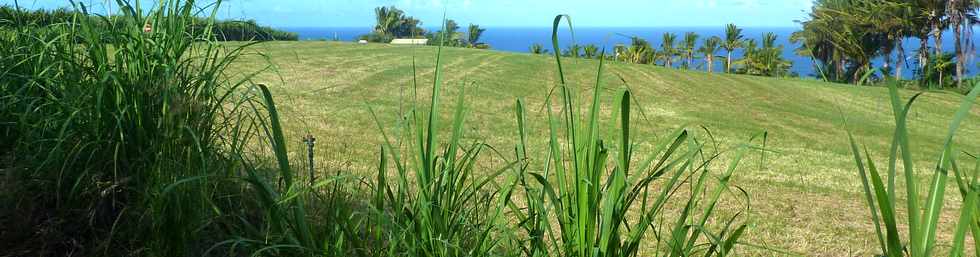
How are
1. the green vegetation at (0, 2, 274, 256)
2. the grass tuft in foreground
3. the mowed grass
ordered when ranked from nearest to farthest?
the grass tuft in foreground < the green vegetation at (0, 2, 274, 256) < the mowed grass

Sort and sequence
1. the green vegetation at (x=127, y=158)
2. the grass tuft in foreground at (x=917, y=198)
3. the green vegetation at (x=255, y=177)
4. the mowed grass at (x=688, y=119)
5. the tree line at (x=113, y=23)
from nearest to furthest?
the grass tuft in foreground at (x=917, y=198), the green vegetation at (x=255, y=177), the green vegetation at (x=127, y=158), the tree line at (x=113, y=23), the mowed grass at (x=688, y=119)

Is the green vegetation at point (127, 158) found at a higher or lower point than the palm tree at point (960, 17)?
lower

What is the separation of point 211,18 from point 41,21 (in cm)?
157

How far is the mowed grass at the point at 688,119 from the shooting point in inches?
192

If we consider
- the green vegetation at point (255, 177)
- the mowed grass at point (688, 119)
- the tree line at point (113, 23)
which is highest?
the tree line at point (113, 23)

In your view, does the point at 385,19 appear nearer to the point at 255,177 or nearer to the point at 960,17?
the point at 960,17

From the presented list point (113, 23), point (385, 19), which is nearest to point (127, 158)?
point (113, 23)

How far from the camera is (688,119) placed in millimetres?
10492

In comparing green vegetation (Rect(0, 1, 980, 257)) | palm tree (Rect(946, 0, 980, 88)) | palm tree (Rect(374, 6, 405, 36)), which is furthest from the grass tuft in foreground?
palm tree (Rect(374, 6, 405, 36))

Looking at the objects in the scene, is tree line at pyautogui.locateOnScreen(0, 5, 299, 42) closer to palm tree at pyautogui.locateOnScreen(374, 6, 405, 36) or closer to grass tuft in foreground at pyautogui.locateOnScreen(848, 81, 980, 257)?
palm tree at pyautogui.locateOnScreen(374, 6, 405, 36)

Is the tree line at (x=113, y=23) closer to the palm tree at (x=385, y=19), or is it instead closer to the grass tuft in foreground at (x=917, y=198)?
the palm tree at (x=385, y=19)

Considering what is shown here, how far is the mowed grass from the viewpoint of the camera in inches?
192

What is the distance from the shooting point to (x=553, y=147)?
1939 mm

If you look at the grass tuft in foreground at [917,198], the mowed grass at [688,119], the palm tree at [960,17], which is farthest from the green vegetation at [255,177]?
the palm tree at [960,17]
